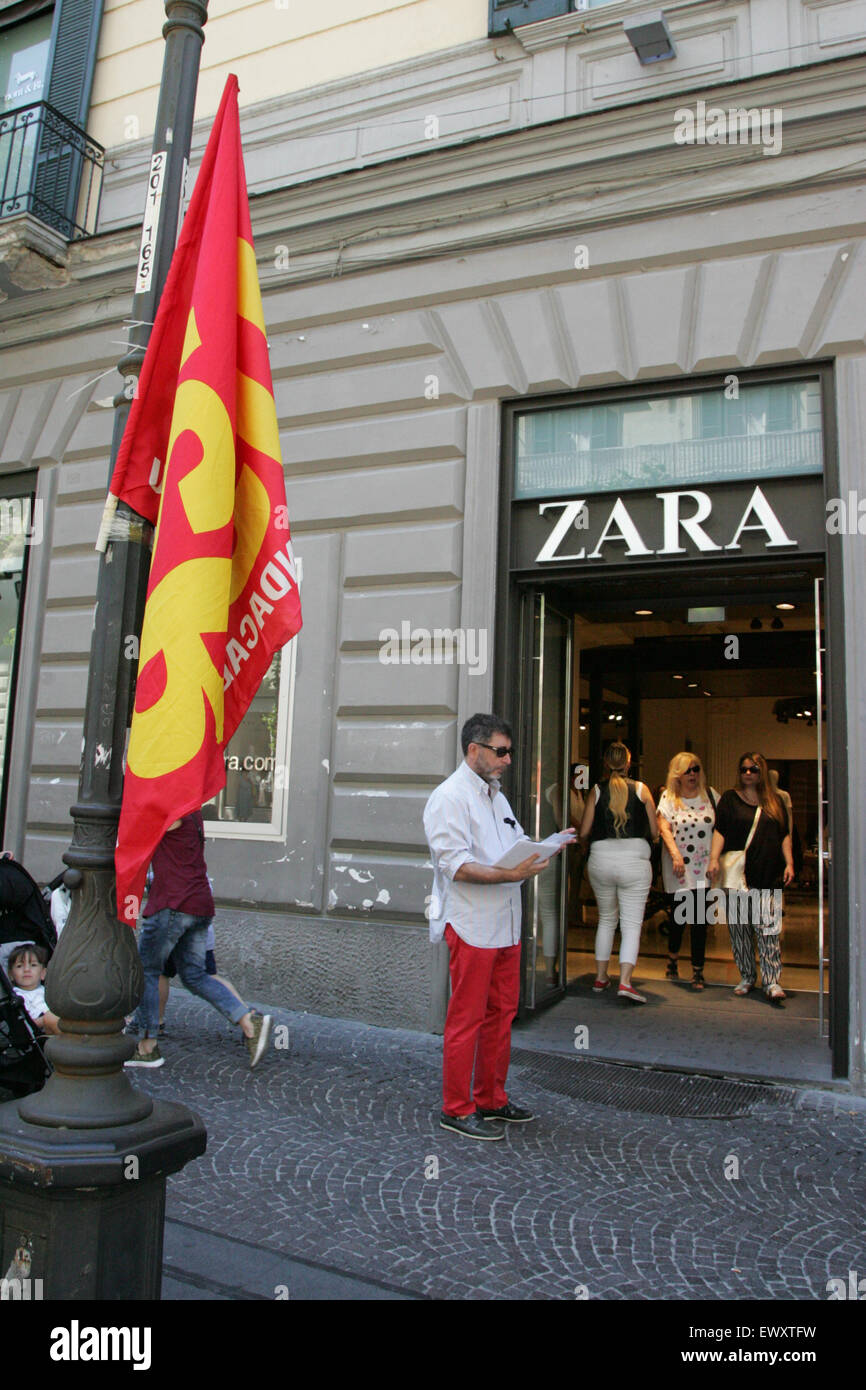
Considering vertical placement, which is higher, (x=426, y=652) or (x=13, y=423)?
(x=13, y=423)

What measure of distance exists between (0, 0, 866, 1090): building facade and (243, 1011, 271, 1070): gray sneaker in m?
1.21

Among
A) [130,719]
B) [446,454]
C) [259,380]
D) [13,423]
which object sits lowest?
[130,719]

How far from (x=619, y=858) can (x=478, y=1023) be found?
3.30m

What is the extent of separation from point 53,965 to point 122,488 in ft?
4.34

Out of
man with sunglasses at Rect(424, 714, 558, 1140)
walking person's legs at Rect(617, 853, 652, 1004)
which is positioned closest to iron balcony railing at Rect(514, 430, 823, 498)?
man with sunglasses at Rect(424, 714, 558, 1140)

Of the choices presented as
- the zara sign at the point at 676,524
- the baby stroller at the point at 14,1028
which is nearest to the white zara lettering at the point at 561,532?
the zara sign at the point at 676,524

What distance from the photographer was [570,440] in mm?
6977

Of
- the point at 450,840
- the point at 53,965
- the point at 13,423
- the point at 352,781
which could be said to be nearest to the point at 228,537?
the point at 53,965

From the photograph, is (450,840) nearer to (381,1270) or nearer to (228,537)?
(381,1270)

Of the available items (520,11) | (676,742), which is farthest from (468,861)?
(676,742)

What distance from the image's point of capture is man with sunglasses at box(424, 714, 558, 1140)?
4.69m

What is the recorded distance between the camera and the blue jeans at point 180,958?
5.74m

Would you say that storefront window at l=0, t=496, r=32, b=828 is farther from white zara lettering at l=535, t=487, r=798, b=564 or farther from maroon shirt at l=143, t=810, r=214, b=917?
white zara lettering at l=535, t=487, r=798, b=564
